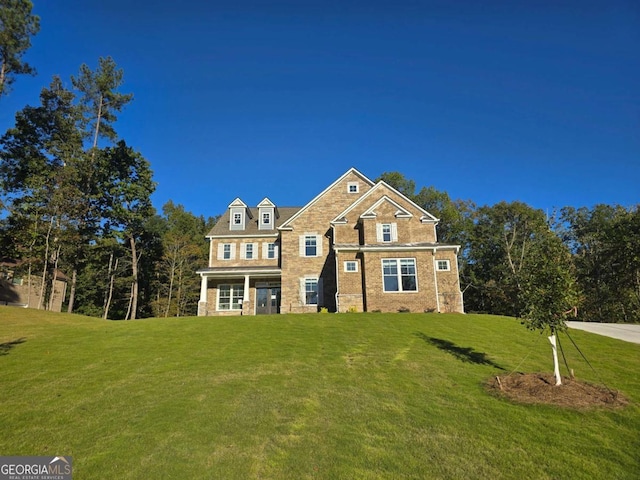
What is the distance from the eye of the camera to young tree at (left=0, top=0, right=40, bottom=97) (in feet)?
76.9

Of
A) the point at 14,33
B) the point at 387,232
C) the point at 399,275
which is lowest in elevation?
the point at 399,275

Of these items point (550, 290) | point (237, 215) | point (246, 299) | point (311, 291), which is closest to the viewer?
point (550, 290)

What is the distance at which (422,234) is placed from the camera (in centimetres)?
2405

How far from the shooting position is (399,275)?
2214 centimetres

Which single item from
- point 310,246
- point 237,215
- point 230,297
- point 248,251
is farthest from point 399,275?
point 237,215

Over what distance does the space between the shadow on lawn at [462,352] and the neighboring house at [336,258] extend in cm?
765

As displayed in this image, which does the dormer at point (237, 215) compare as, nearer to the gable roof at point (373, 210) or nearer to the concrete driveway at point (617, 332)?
the gable roof at point (373, 210)

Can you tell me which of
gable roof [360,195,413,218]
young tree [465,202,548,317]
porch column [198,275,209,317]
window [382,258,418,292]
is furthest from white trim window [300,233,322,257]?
young tree [465,202,548,317]

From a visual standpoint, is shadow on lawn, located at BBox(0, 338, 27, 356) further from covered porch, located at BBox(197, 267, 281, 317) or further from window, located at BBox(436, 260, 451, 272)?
window, located at BBox(436, 260, 451, 272)

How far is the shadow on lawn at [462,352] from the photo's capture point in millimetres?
11270

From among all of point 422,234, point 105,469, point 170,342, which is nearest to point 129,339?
point 170,342

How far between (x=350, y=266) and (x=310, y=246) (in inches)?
167

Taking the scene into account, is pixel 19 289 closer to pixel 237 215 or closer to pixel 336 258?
pixel 237 215

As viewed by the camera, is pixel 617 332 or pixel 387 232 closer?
pixel 617 332
